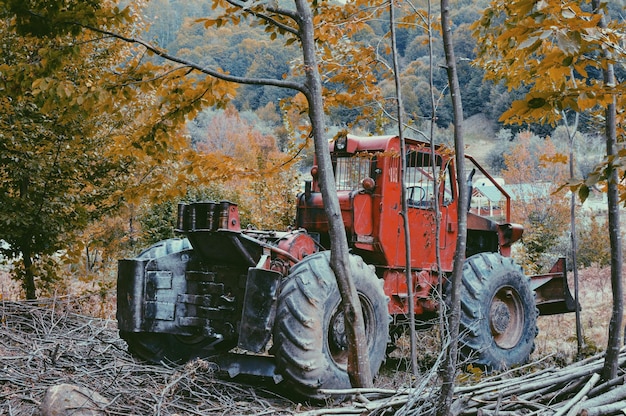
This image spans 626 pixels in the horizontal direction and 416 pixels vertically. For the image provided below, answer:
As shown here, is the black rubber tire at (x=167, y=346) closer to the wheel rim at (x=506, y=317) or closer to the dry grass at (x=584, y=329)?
the wheel rim at (x=506, y=317)

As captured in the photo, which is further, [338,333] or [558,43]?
[338,333]

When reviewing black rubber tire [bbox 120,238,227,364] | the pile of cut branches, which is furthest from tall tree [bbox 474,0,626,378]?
black rubber tire [bbox 120,238,227,364]

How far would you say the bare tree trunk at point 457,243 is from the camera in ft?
12.6

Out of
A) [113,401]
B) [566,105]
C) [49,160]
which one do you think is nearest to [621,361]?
[566,105]

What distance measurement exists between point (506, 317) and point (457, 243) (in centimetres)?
485

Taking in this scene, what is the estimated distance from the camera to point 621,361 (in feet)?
15.1

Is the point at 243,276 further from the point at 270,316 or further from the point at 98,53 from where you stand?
the point at 98,53

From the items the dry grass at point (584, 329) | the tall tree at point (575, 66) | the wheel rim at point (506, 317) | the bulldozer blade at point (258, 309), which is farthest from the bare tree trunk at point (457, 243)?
the wheel rim at point (506, 317)

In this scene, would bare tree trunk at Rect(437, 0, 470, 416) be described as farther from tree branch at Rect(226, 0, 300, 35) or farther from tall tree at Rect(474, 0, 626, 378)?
tree branch at Rect(226, 0, 300, 35)

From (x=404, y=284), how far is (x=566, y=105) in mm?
4866

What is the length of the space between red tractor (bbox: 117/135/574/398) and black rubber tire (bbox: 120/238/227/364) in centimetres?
1

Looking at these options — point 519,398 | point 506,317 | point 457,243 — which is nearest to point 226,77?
point 457,243

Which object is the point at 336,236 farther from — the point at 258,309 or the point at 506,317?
the point at 506,317

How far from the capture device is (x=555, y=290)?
30.9 feet
